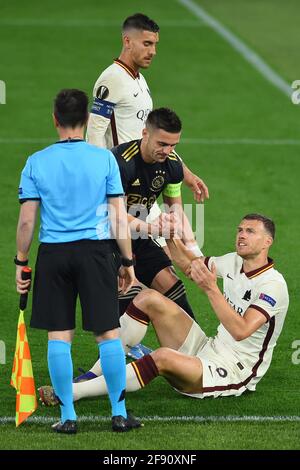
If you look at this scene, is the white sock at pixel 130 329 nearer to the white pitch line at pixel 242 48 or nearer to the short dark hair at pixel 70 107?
the short dark hair at pixel 70 107

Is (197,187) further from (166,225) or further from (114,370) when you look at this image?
(114,370)

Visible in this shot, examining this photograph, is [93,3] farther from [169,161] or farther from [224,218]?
[169,161]

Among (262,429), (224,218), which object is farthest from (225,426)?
(224,218)

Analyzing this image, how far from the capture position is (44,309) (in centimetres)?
829

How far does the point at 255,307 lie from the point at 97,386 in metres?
1.17

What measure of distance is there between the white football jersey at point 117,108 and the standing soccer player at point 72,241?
2406 millimetres

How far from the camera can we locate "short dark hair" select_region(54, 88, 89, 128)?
8117 mm

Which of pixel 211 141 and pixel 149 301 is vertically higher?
pixel 211 141

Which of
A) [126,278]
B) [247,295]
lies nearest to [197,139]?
[247,295]

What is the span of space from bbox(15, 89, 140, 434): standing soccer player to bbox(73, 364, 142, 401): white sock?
0.48m

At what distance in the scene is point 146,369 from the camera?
8891mm

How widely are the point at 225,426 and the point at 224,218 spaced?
6419 millimetres

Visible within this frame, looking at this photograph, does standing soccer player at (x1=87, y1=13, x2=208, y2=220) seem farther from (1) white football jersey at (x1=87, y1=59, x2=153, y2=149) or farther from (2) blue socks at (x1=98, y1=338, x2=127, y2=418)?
(2) blue socks at (x1=98, y1=338, x2=127, y2=418)

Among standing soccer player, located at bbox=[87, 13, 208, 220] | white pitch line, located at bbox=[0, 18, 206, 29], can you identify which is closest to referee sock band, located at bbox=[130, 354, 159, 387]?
standing soccer player, located at bbox=[87, 13, 208, 220]
